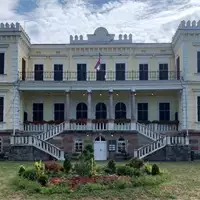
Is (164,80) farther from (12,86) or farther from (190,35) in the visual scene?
(12,86)

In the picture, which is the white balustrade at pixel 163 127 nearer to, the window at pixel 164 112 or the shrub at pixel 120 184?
the window at pixel 164 112

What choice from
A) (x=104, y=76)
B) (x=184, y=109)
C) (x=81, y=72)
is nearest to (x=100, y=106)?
(x=104, y=76)

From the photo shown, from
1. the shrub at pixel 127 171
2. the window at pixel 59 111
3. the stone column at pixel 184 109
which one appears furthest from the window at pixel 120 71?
the shrub at pixel 127 171

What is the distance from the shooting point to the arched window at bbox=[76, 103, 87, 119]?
36125 millimetres

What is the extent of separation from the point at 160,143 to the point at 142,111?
21.6 feet

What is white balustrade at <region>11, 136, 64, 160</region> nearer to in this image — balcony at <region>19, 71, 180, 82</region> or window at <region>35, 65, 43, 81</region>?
balcony at <region>19, 71, 180, 82</region>

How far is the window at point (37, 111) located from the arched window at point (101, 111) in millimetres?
4971

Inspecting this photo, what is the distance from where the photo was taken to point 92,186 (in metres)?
15.2

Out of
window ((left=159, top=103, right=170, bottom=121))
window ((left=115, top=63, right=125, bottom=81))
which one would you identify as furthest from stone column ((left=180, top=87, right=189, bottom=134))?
window ((left=115, top=63, right=125, bottom=81))

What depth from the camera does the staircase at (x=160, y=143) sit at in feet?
96.9

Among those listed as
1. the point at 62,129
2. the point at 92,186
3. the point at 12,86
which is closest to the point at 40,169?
the point at 92,186

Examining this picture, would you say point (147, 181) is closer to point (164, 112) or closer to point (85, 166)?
point (85, 166)

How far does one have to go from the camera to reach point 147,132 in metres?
31.4

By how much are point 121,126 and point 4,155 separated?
935cm
